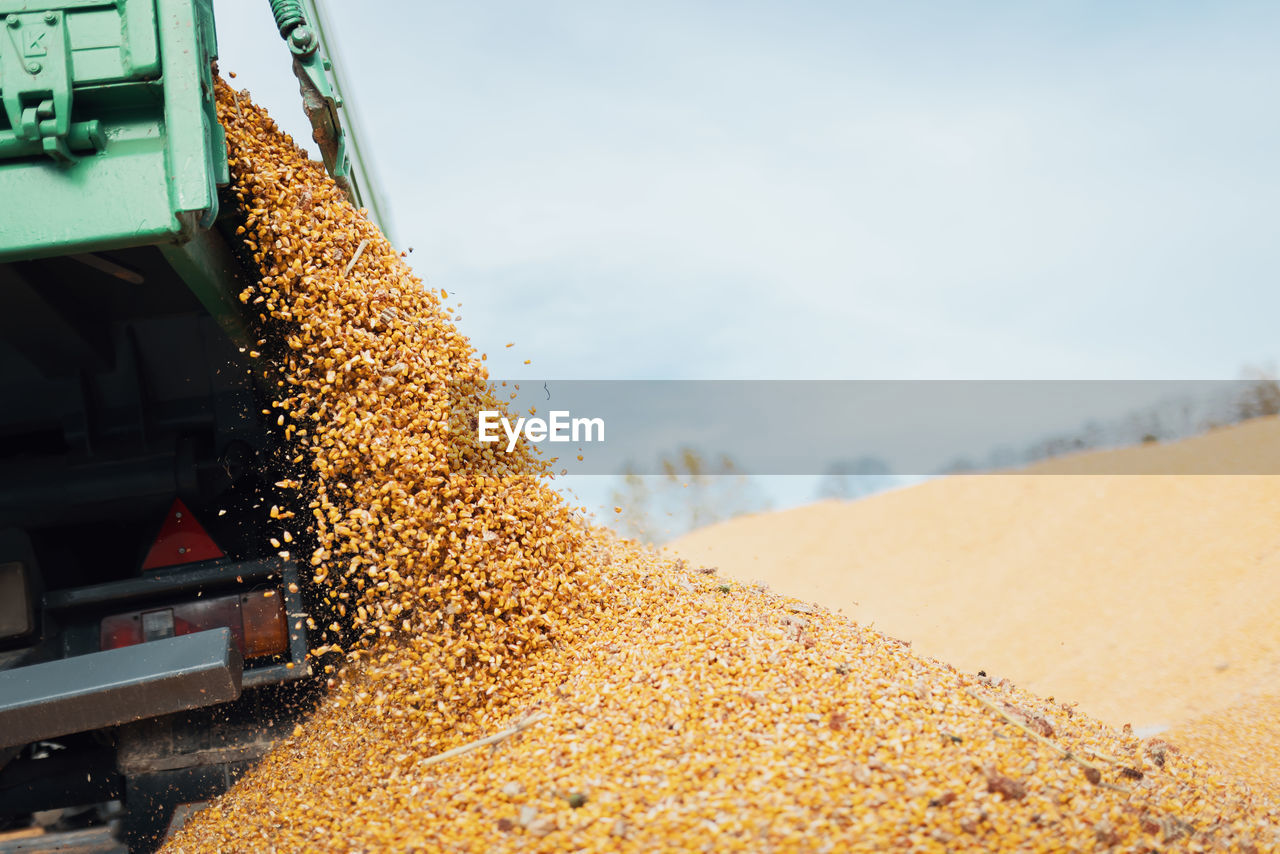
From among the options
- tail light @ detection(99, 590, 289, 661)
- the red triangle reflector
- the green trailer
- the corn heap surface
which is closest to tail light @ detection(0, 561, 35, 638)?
the green trailer

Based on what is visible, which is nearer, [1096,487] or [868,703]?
[868,703]

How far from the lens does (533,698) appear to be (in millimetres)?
2654

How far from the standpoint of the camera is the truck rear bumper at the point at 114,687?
7.60 feet

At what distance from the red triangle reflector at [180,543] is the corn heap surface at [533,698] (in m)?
0.37

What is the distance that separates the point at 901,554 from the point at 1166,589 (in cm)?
301

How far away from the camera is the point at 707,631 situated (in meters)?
2.87

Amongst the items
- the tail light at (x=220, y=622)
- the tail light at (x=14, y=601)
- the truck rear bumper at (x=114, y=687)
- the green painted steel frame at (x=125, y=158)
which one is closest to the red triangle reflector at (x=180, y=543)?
the tail light at (x=220, y=622)

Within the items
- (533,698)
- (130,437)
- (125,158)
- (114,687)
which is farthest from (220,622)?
(125,158)

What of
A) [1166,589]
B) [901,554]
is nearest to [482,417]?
[1166,589]

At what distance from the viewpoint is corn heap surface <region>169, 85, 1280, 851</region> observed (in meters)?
2.09

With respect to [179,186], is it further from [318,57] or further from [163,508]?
[163,508]

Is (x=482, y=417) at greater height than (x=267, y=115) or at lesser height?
lesser

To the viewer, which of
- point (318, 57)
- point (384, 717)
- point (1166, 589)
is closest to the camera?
point (384, 717)

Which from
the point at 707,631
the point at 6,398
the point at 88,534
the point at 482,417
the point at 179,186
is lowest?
the point at 707,631
